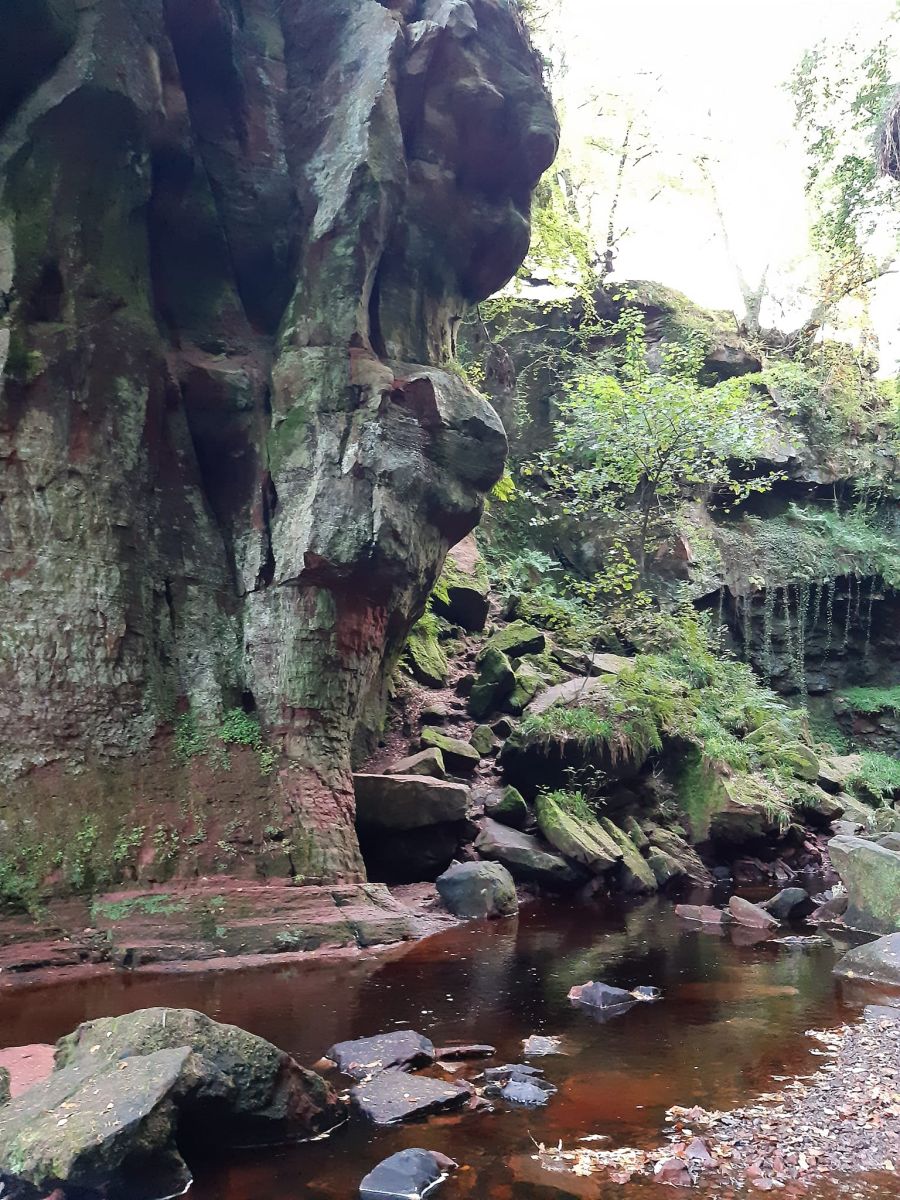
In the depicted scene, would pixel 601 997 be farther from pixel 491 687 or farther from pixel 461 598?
pixel 461 598

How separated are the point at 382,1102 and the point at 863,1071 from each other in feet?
7.93

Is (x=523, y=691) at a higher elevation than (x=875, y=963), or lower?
higher

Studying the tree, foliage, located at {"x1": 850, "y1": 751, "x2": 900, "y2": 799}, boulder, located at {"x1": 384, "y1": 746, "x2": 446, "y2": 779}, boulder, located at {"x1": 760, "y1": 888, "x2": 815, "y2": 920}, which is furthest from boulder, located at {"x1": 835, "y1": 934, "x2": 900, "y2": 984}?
foliage, located at {"x1": 850, "y1": 751, "x2": 900, "y2": 799}

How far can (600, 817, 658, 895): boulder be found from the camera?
33.5ft

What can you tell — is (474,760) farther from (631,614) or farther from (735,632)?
(735,632)

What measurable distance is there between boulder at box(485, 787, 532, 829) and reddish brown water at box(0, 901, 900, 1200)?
2362 mm

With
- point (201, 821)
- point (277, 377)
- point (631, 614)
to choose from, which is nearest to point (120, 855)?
point (201, 821)

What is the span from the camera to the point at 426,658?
41.6ft

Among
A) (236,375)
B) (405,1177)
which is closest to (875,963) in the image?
(405,1177)

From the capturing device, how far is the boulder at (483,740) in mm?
11812

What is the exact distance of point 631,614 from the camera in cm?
1697

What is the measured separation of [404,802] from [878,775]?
1371cm

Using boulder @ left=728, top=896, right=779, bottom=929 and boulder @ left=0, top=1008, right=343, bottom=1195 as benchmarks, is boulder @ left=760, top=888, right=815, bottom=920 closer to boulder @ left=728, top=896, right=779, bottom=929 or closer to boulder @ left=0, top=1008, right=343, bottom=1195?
boulder @ left=728, top=896, right=779, bottom=929

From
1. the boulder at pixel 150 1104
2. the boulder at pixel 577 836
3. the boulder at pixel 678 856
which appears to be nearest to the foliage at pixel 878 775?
the boulder at pixel 678 856
